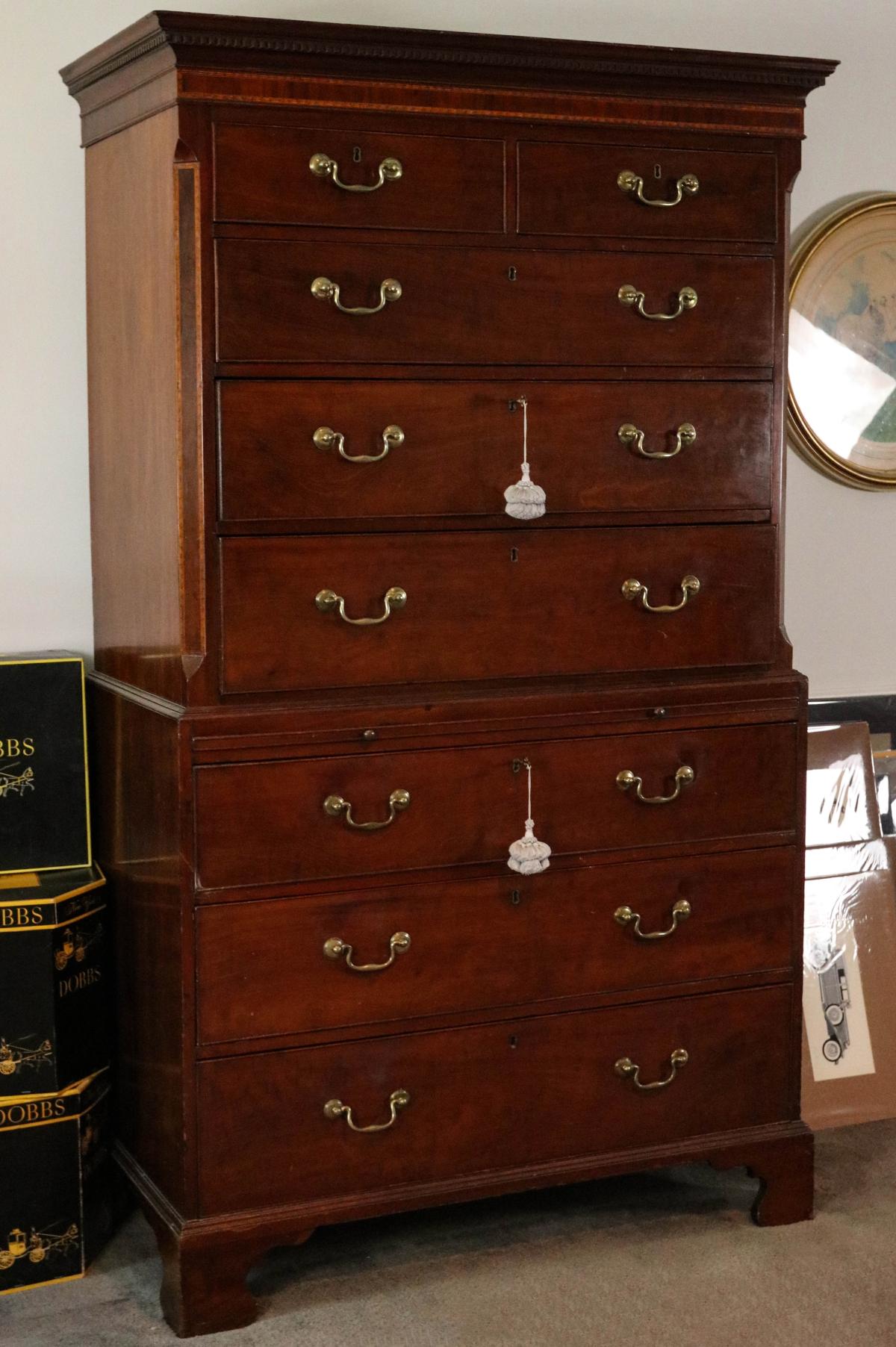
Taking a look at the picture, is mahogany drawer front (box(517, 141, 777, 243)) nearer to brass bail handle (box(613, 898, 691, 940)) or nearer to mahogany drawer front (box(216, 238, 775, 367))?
mahogany drawer front (box(216, 238, 775, 367))

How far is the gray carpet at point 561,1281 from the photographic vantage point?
241 cm

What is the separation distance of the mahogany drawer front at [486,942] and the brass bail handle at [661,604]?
42cm

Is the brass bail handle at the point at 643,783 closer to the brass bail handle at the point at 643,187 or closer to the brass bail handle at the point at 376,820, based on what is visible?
the brass bail handle at the point at 376,820

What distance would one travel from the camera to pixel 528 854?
2488 millimetres

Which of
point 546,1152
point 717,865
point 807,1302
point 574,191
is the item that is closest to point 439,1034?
point 546,1152

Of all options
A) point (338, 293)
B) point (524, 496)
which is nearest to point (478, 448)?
point (524, 496)

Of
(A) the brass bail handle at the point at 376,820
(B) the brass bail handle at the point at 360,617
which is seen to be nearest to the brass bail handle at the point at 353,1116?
(A) the brass bail handle at the point at 376,820

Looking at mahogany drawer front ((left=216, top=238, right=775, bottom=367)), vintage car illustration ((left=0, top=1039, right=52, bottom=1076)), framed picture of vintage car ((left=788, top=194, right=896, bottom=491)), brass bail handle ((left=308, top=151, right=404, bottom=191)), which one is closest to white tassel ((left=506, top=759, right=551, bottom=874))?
mahogany drawer front ((left=216, top=238, right=775, bottom=367))

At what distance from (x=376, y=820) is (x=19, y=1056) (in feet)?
2.30

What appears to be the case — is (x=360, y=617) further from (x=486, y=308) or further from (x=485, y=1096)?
(x=485, y=1096)

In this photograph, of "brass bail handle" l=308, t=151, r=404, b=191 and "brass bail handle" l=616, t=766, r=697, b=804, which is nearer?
"brass bail handle" l=308, t=151, r=404, b=191

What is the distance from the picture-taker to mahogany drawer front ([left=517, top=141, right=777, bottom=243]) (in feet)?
8.04

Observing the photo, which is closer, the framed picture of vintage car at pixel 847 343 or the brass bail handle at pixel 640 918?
the brass bail handle at pixel 640 918

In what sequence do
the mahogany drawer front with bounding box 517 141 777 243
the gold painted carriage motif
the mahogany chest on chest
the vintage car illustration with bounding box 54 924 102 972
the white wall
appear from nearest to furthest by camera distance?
the mahogany chest on chest < the mahogany drawer front with bounding box 517 141 777 243 < the vintage car illustration with bounding box 54 924 102 972 < the gold painted carriage motif < the white wall
